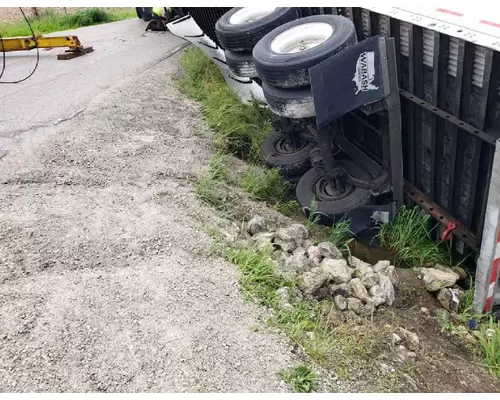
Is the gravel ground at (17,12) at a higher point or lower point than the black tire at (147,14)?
lower

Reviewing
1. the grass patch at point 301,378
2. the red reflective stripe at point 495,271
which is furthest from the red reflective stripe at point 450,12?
the grass patch at point 301,378

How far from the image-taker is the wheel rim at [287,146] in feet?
16.3

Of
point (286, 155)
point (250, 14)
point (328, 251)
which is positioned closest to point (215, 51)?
point (250, 14)

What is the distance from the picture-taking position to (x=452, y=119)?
126 inches

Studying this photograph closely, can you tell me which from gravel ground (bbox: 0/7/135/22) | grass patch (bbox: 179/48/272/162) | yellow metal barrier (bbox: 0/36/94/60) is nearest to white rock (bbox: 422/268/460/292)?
grass patch (bbox: 179/48/272/162)

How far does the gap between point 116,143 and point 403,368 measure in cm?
333

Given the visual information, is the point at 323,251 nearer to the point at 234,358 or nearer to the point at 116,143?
the point at 234,358

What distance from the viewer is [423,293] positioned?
3.29m

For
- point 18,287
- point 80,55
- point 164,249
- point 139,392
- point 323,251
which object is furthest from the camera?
point 80,55

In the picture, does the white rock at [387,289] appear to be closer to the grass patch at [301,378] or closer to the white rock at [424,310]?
the white rock at [424,310]

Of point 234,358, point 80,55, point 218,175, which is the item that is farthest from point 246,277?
point 80,55

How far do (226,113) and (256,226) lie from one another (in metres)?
2.25

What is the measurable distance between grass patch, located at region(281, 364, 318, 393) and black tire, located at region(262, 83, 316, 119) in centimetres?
190

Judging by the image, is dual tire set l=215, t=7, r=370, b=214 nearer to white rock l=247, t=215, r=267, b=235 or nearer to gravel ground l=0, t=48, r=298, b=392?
white rock l=247, t=215, r=267, b=235
